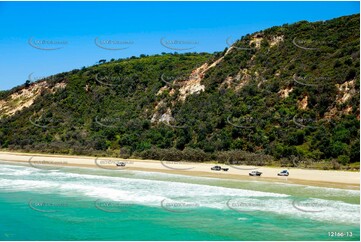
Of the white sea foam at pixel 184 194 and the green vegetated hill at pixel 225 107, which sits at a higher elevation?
the green vegetated hill at pixel 225 107

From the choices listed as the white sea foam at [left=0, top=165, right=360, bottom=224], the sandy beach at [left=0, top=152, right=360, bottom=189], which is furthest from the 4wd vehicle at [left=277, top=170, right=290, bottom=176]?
the white sea foam at [left=0, top=165, right=360, bottom=224]

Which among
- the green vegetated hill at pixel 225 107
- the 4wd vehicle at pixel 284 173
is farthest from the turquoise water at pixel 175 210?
the green vegetated hill at pixel 225 107

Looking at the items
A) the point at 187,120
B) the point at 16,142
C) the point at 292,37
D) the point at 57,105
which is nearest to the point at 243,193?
the point at 187,120

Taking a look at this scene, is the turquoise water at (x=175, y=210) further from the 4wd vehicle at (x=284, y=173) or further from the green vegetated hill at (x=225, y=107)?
the green vegetated hill at (x=225, y=107)

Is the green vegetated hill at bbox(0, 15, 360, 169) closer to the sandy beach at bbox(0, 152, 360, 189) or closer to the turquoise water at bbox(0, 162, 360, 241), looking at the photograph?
the sandy beach at bbox(0, 152, 360, 189)

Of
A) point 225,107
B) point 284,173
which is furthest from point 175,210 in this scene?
point 225,107

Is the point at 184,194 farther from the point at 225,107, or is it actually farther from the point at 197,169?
the point at 225,107
